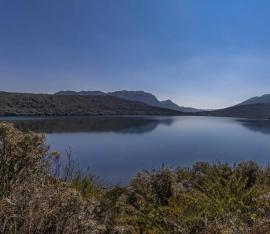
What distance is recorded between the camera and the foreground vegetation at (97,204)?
321cm

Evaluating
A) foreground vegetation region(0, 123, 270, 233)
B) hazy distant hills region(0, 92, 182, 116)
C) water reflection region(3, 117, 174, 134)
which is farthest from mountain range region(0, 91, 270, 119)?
→ foreground vegetation region(0, 123, 270, 233)

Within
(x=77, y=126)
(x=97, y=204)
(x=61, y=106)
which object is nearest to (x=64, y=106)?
(x=61, y=106)

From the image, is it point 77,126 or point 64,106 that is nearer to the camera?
point 77,126

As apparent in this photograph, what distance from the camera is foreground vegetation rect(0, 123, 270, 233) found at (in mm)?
3209

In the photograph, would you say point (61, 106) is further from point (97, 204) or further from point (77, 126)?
point (97, 204)

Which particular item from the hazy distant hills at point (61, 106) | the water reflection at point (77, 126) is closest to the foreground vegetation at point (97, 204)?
the water reflection at point (77, 126)

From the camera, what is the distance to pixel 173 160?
74.6ft

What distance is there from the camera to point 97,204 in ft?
12.7

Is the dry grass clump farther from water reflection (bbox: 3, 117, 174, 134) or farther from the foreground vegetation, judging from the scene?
water reflection (bbox: 3, 117, 174, 134)

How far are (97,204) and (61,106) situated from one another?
312ft

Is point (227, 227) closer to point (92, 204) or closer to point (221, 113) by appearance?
point (92, 204)

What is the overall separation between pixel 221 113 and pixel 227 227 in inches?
6644

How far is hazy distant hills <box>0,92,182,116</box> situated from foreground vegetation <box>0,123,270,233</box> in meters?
70.9

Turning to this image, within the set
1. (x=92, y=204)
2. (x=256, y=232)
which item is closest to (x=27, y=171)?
(x=92, y=204)
